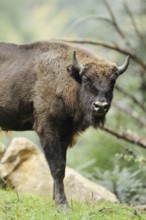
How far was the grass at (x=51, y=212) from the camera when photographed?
9781mm

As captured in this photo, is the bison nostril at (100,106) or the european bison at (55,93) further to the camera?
the european bison at (55,93)

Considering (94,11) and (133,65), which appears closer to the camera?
(133,65)

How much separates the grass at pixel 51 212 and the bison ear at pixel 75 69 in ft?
6.60

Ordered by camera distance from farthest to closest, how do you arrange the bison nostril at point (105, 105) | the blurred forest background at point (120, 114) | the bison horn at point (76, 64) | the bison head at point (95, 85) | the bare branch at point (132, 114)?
the bare branch at point (132, 114) → the blurred forest background at point (120, 114) → the bison horn at point (76, 64) → the bison head at point (95, 85) → the bison nostril at point (105, 105)

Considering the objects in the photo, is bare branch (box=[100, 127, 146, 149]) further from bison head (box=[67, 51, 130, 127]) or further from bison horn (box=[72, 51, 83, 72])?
bison horn (box=[72, 51, 83, 72])

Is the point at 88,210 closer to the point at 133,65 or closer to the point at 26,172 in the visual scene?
the point at 26,172

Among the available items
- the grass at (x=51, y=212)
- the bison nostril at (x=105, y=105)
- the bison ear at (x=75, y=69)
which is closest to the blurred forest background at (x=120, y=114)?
the bison nostril at (x=105, y=105)

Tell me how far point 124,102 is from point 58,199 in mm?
12886

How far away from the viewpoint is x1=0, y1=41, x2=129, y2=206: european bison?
1123 cm

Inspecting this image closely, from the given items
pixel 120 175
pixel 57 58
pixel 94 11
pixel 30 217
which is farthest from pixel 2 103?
pixel 94 11

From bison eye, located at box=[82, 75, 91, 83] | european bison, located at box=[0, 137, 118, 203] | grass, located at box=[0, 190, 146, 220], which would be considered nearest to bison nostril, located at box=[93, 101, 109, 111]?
bison eye, located at box=[82, 75, 91, 83]

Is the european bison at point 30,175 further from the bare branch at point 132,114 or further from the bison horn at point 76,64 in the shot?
the bison horn at point 76,64

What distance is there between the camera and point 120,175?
691 inches

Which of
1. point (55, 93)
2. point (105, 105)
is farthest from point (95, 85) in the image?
point (55, 93)
